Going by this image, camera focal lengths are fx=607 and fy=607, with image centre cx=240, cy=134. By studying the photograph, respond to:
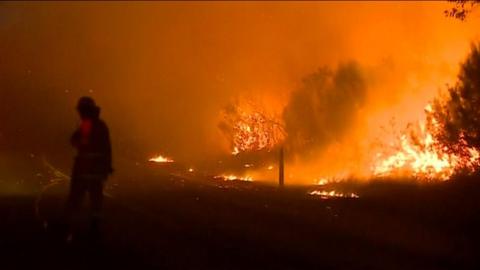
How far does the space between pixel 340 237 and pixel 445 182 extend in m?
13.1

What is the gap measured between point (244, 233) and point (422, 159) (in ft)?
60.7

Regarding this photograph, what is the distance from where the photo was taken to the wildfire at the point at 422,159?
938 inches

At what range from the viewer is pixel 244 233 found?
1084 centimetres

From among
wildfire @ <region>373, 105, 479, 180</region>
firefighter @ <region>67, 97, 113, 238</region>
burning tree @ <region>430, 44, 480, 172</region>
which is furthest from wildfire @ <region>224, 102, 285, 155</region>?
firefighter @ <region>67, 97, 113, 238</region>

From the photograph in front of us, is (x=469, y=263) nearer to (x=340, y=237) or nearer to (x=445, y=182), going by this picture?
(x=340, y=237)

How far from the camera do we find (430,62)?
34594mm

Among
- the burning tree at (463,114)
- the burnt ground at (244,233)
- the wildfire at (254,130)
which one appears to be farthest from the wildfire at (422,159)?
the burnt ground at (244,233)

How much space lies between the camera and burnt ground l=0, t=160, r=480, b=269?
841 centimetres

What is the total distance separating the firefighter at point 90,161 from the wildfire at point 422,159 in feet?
50.9

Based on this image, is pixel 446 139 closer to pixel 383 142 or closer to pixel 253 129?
pixel 383 142

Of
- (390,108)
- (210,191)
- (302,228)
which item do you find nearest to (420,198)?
(210,191)

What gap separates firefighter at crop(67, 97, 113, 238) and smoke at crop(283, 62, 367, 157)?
2705 centimetres

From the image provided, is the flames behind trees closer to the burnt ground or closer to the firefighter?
the burnt ground

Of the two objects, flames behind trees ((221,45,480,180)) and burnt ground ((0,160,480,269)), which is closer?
burnt ground ((0,160,480,269))
